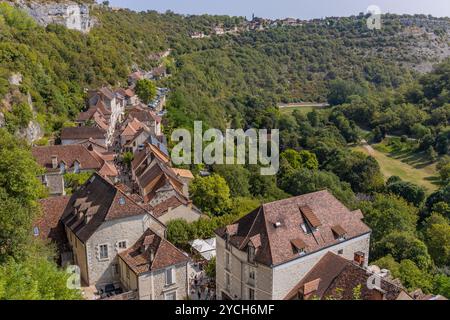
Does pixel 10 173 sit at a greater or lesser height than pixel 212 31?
lesser

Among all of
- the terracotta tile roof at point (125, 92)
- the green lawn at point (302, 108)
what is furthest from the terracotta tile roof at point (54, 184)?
the green lawn at point (302, 108)

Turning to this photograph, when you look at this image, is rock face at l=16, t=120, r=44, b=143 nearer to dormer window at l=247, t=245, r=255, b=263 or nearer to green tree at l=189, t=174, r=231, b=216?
green tree at l=189, t=174, r=231, b=216

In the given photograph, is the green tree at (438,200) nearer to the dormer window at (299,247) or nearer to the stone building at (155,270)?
the dormer window at (299,247)

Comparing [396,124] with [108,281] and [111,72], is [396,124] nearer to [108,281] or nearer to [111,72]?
[111,72]

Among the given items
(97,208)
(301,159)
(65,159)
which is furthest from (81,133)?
(301,159)

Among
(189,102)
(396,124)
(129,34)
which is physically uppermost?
(129,34)
